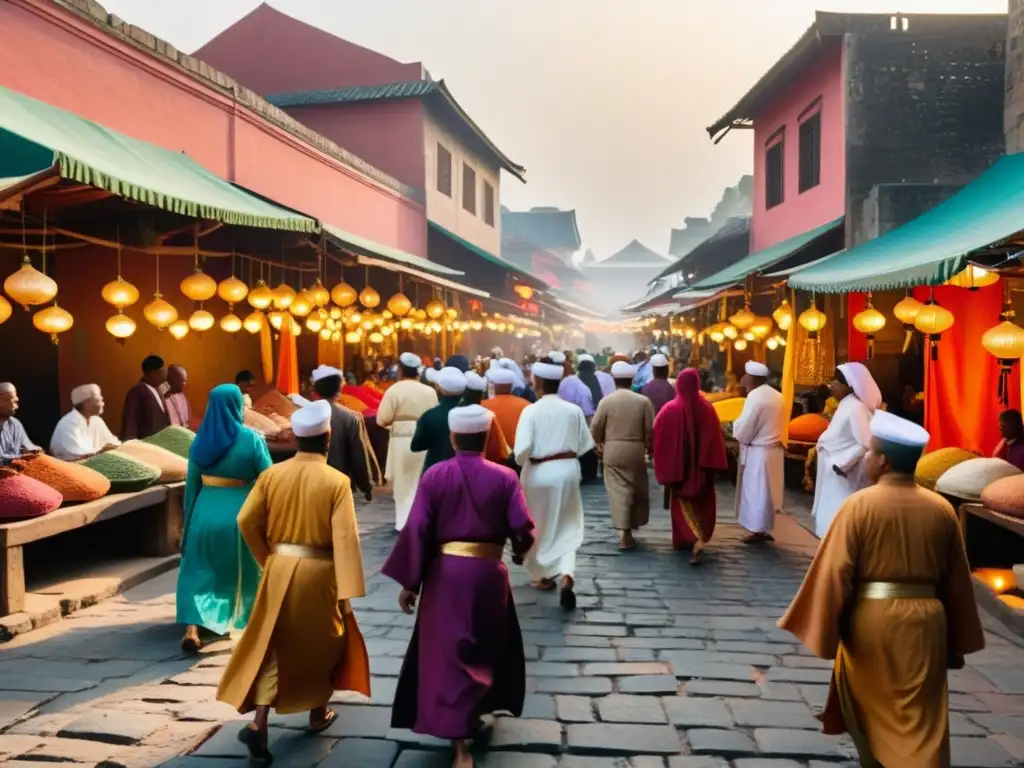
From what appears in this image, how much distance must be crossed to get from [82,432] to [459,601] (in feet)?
17.1

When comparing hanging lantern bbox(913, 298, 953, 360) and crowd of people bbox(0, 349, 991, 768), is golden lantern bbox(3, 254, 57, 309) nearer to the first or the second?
crowd of people bbox(0, 349, 991, 768)

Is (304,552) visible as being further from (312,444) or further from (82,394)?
(82,394)

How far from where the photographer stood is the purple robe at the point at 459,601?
3947 millimetres

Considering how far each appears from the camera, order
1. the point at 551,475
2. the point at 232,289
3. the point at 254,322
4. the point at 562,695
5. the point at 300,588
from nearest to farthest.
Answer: the point at 300,588 < the point at 562,695 < the point at 551,475 < the point at 232,289 < the point at 254,322

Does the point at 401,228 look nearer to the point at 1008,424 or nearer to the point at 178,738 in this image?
the point at 1008,424

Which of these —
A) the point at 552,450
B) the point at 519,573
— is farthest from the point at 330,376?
the point at 519,573

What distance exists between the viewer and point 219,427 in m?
5.36

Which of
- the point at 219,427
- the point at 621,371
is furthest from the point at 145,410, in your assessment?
the point at 621,371

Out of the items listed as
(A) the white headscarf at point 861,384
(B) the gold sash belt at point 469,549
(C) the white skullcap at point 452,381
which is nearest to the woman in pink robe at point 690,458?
(A) the white headscarf at point 861,384

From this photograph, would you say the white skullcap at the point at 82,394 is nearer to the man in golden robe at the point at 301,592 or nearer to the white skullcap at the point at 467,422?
the man in golden robe at the point at 301,592

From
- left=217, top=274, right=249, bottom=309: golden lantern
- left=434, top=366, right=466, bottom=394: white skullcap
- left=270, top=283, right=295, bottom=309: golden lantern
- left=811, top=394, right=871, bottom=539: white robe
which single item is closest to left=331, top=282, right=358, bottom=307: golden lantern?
left=270, top=283, right=295, bottom=309: golden lantern

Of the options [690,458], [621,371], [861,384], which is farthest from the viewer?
[621,371]

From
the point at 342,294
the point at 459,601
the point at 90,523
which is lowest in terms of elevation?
the point at 90,523

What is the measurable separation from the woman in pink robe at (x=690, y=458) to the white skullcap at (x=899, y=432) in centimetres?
439
